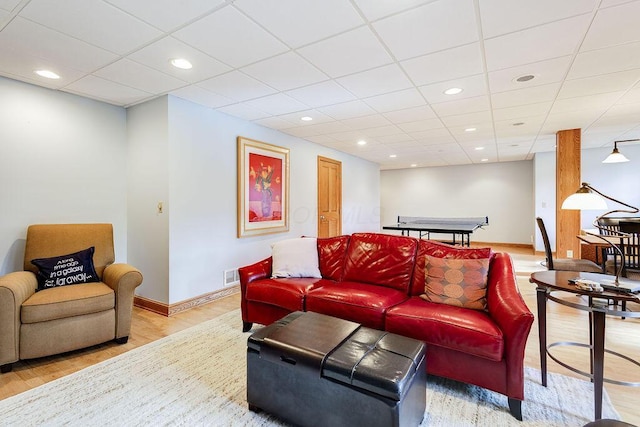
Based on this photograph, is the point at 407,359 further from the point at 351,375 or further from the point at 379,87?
the point at 379,87

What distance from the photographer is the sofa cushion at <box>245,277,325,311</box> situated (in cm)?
260

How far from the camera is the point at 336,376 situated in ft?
4.86

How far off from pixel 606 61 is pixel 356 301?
2.92 metres

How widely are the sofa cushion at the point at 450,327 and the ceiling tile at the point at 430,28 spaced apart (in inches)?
77.1

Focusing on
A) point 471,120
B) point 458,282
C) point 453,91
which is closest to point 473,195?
point 471,120

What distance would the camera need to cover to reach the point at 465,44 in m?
2.27

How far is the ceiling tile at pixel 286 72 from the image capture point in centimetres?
255

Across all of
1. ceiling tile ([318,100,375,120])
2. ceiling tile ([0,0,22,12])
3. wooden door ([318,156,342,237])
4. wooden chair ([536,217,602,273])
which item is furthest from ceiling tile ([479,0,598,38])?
wooden door ([318,156,342,237])

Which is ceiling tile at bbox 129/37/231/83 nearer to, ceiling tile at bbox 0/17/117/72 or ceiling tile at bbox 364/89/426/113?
ceiling tile at bbox 0/17/117/72

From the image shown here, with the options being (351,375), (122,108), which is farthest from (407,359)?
(122,108)

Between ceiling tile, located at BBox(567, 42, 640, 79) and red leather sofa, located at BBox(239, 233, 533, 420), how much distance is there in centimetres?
179

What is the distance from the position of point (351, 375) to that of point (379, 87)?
2.73 m

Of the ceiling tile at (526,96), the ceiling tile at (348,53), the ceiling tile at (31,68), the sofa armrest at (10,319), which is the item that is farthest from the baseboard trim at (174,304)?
the ceiling tile at (526,96)

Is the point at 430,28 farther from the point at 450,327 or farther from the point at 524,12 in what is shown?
the point at 450,327
